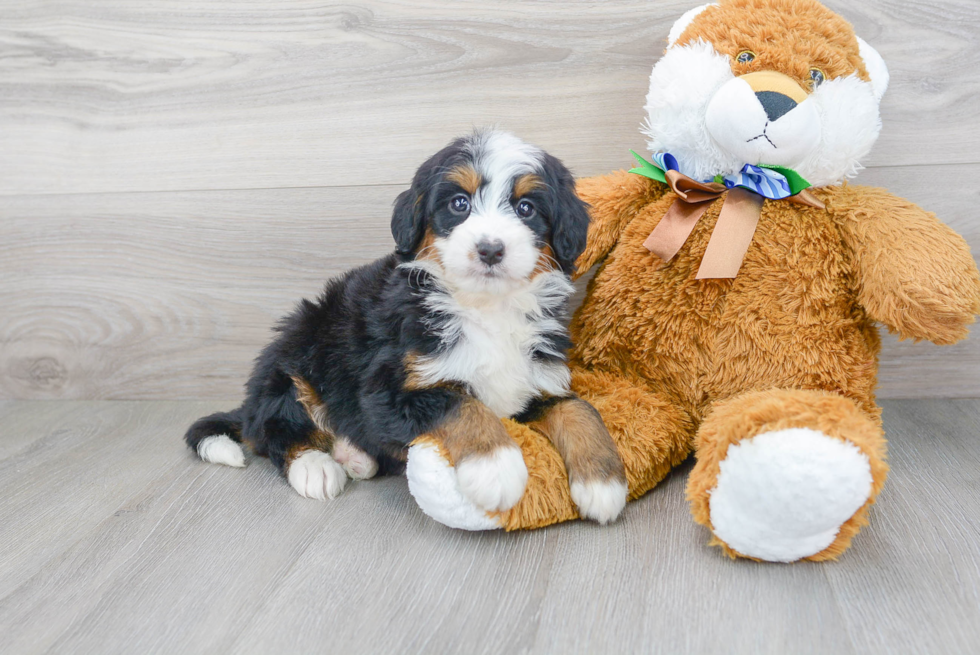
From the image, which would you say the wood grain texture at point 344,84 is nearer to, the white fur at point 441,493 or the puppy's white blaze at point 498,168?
the puppy's white blaze at point 498,168

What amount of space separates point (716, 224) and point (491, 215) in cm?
55

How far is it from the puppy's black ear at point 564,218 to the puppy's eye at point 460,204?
188 mm

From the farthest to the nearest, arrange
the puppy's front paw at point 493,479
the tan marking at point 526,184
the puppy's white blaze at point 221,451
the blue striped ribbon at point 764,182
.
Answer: the puppy's white blaze at point 221,451, the blue striped ribbon at point 764,182, the tan marking at point 526,184, the puppy's front paw at point 493,479

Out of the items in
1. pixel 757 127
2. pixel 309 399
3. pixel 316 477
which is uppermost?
pixel 757 127

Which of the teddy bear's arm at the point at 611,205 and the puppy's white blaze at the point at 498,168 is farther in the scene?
the teddy bear's arm at the point at 611,205

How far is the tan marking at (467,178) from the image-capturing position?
5.15 ft

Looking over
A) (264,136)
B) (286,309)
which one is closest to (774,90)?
(264,136)

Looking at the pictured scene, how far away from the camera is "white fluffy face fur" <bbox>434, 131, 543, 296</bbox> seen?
4.95 feet

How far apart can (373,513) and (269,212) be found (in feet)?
3.66

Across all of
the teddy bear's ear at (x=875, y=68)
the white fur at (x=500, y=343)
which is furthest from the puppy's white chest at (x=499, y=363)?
the teddy bear's ear at (x=875, y=68)

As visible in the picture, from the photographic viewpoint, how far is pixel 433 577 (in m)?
1.47

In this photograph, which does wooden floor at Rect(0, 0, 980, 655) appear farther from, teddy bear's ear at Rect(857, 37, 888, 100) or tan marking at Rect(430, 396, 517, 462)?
teddy bear's ear at Rect(857, 37, 888, 100)

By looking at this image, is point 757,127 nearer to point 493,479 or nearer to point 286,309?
point 493,479

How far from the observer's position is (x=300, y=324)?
6.59 ft
